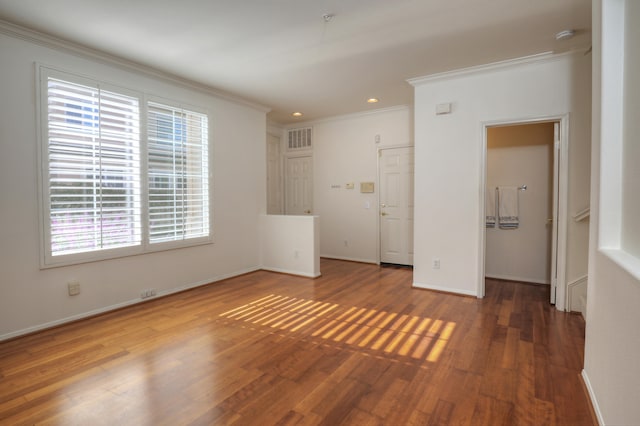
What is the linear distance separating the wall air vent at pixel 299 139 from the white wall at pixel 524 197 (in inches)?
129

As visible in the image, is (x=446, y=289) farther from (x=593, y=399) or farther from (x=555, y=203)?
(x=593, y=399)

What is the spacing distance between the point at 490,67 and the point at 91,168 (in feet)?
14.6

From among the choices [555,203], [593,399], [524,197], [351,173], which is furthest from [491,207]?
[593,399]

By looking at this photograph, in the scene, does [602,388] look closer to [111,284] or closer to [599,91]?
[599,91]

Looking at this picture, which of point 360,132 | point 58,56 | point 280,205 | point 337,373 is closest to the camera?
point 337,373

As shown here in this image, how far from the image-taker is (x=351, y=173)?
6.21 metres

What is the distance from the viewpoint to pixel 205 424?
1.80 meters

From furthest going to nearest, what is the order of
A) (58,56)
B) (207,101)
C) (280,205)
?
(280,205) → (207,101) → (58,56)

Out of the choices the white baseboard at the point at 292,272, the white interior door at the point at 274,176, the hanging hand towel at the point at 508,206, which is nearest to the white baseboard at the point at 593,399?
the hanging hand towel at the point at 508,206

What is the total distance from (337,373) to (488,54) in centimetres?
348

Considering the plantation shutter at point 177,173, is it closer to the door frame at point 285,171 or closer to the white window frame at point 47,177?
the white window frame at point 47,177

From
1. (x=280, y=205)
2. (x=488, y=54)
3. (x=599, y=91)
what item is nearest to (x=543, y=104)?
(x=488, y=54)

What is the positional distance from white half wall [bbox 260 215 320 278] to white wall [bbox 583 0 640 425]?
3.46 meters

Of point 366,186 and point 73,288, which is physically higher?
point 366,186
